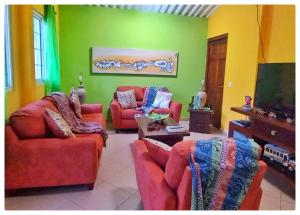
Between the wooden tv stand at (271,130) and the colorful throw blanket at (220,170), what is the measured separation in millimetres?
1306

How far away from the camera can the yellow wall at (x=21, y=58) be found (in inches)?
102

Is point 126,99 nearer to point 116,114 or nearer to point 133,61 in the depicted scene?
point 116,114

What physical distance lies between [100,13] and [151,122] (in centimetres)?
288

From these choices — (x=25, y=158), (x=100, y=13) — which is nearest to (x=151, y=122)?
(x=25, y=158)

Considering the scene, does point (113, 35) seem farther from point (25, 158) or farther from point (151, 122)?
point (25, 158)

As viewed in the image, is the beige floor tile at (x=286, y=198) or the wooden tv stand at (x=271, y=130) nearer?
the beige floor tile at (x=286, y=198)

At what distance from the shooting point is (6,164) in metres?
2.00

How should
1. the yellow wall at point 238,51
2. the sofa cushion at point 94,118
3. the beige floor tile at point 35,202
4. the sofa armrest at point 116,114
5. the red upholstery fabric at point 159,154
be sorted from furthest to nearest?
the sofa armrest at point 116,114, the yellow wall at point 238,51, the sofa cushion at point 94,118, the beige floor tile at point 35,202, the red upholstery fabric at point 159,154

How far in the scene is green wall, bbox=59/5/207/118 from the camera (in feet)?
15.7

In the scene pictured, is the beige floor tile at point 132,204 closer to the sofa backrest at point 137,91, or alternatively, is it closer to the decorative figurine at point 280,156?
the decorative figurine at point 280,156

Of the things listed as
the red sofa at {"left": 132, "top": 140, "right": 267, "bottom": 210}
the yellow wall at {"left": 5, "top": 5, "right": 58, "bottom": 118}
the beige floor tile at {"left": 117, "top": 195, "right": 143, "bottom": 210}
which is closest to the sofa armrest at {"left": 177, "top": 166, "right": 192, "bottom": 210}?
the red sofa at {"left": 132, "top": 140, "right": 267, "bottom": 210}

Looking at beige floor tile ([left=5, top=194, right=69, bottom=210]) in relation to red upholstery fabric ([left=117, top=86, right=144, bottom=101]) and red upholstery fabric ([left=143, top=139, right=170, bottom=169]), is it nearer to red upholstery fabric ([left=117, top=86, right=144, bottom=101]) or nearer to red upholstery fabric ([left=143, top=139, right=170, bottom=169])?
red upholstery fabric ([left=143, top=139, right=170, bottom=169])

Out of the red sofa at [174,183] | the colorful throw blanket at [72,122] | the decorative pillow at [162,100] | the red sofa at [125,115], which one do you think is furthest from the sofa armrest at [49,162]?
the decorative pillow at [162,100]

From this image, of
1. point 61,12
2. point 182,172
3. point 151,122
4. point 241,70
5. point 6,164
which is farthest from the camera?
point 61,12
